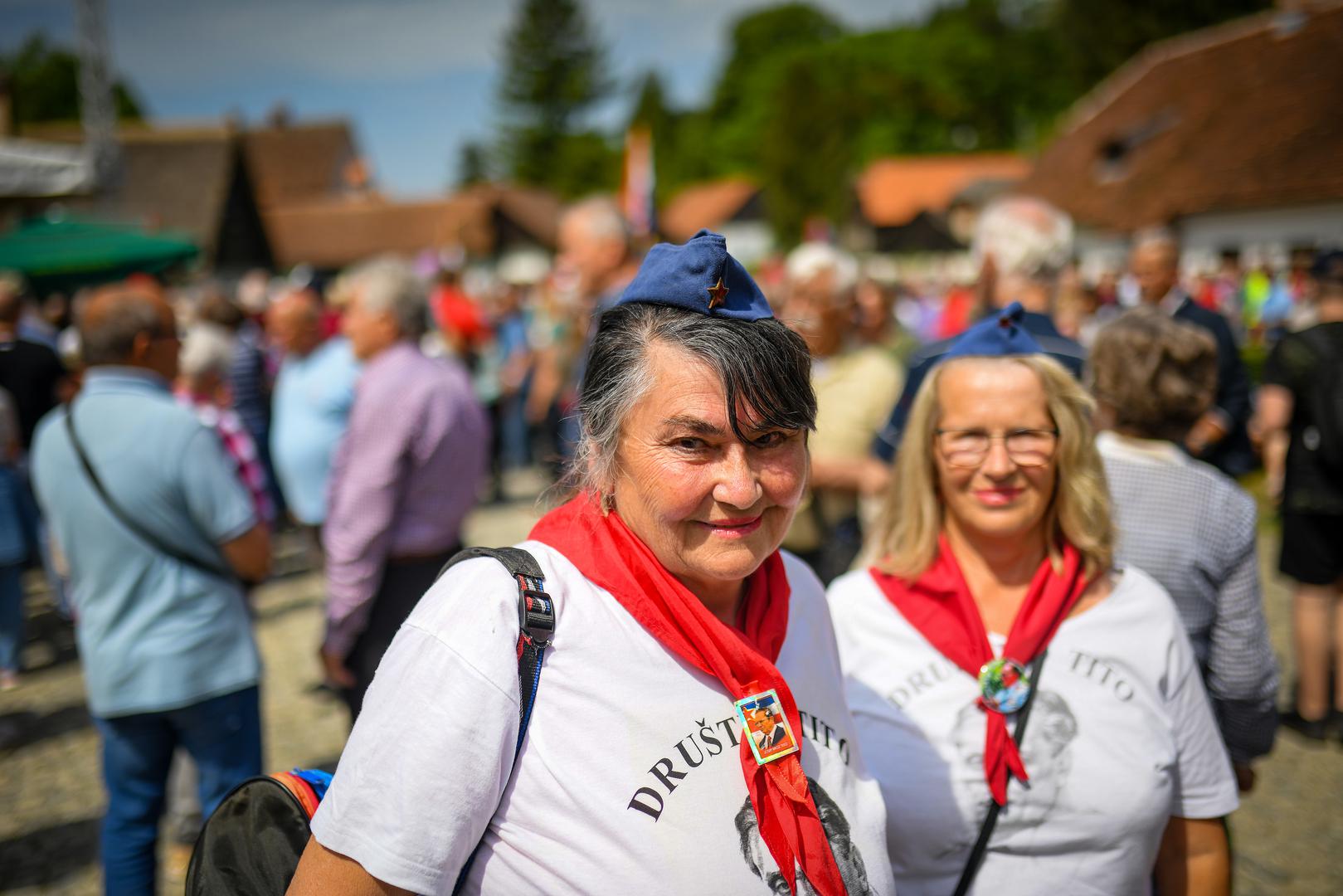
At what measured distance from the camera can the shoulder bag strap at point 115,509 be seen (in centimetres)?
281

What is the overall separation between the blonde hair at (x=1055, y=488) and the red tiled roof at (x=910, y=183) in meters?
52.8

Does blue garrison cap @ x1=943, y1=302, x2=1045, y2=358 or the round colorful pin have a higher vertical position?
blue garrison cap @ x1=943, y1=302, x2=1045, y2=358

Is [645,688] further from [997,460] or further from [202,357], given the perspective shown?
[202,357]

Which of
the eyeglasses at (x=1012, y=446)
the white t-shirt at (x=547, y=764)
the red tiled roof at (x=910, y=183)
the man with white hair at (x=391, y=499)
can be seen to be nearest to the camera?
the white t-shirt at (x=547, y=764)

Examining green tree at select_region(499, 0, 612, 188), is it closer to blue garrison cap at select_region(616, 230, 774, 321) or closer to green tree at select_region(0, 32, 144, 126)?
green tree at select_region(0, 32, 144, 126)

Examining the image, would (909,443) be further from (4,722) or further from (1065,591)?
(4,722)

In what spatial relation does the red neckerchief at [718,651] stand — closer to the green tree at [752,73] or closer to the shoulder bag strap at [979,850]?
the shoulder bag strap at [979,850]

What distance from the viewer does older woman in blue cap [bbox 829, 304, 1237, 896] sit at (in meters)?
1.97

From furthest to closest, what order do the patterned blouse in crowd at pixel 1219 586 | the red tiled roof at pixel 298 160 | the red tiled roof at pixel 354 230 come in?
the red tiled roof at pixel 298 160 < the red tiled roof at pixel 354 230 < the patterned blouse in crowd at pixel 1219 586

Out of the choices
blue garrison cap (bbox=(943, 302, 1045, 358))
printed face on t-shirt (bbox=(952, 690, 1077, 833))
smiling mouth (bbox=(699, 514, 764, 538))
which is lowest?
printed face on t-shirt (bbox=(952, 690, 1077, 833))

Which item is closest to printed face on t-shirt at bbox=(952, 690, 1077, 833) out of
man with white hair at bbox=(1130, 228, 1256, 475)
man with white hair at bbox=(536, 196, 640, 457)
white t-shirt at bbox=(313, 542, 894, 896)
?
white t-shirt at bbox=(313, 542, 894, 896)

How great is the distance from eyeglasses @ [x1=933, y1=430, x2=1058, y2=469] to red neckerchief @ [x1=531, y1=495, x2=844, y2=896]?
94 centimetres

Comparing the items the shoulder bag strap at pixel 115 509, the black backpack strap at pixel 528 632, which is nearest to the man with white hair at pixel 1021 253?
the shoulder bag strap at pixel 115 509

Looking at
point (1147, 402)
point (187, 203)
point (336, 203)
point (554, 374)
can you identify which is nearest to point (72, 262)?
point (554, 374)
